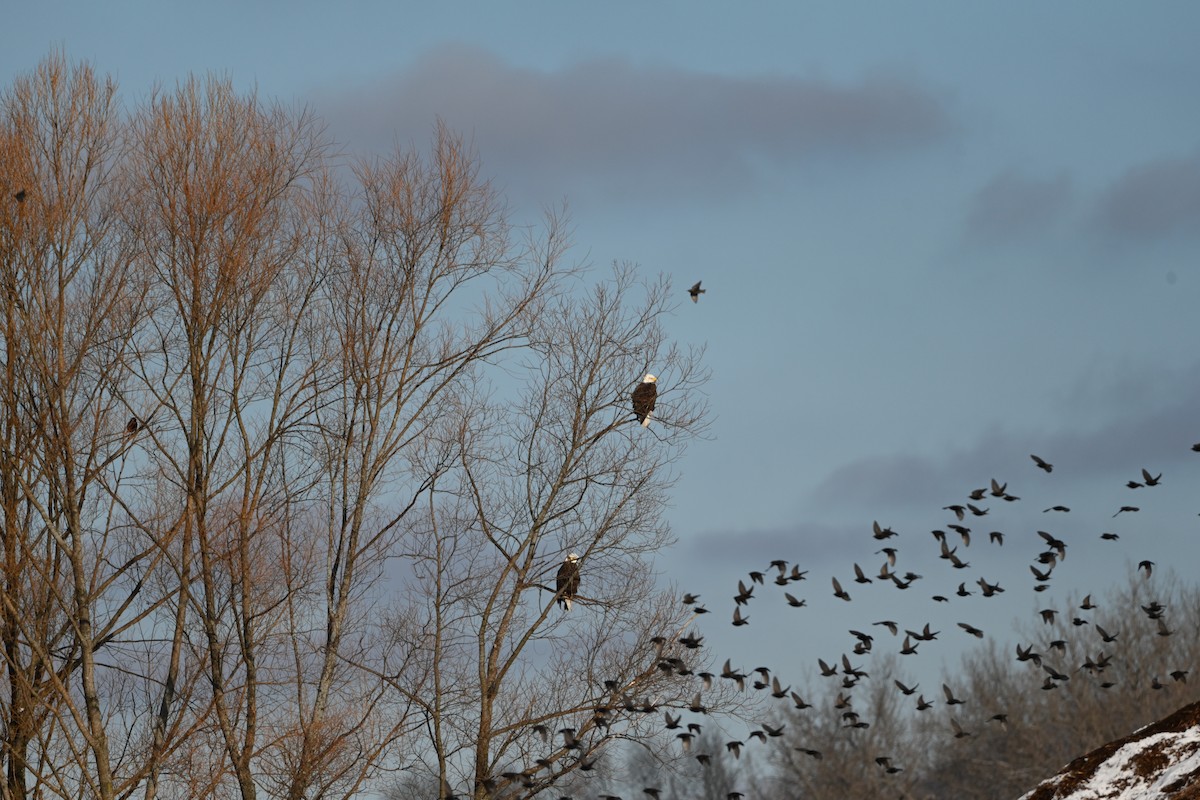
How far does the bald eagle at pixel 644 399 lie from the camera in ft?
58.0

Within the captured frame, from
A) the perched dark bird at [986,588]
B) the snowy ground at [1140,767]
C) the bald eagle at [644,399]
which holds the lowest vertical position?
the snowy ground at [1140,767]

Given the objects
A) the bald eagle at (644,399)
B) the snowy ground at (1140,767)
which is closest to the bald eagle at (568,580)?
the bald eagle at (644,399)

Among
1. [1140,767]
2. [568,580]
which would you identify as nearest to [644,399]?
[568,580]

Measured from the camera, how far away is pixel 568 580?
17.4 metres

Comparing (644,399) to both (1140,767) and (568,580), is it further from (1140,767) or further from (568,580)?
(1140,767)

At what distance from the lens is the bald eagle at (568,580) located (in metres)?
17.4

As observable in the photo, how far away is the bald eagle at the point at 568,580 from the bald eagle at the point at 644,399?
2098 mm

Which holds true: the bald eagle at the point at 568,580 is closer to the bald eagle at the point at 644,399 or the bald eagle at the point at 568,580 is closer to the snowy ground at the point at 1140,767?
the bald eagle at the point at 644,399

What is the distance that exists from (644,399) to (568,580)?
104 inches

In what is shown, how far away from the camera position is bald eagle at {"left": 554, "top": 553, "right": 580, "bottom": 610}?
57.0 feet

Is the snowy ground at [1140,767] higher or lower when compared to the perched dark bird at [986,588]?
lower

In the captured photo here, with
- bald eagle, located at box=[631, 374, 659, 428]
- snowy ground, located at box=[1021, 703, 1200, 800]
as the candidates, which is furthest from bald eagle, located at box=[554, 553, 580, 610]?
snowy ground, located at box=[1021, 703, 1200, 800]

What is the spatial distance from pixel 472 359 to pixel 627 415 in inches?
88.6

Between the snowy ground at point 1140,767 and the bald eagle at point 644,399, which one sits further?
the bald eagle at point 644,399
